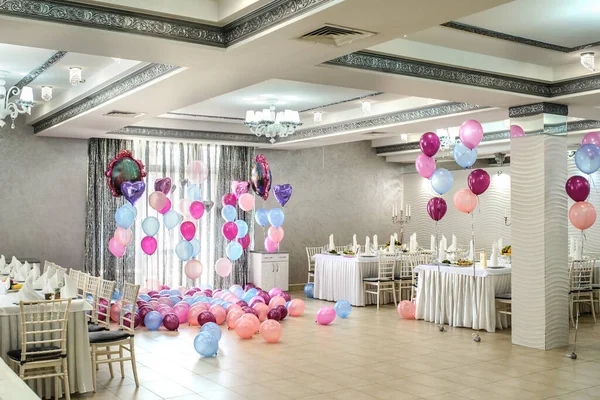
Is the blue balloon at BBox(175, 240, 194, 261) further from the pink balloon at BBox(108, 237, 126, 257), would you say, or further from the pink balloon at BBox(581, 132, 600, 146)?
the pink balloon at BBox(581, 132, 600, 146)

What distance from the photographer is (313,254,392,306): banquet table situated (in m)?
11.6

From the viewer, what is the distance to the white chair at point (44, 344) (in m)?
5.39

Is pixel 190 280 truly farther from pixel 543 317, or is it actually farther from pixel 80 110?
pixel 543 317

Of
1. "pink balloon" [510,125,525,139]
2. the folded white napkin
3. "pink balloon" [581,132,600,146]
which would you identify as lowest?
the folded white napkin

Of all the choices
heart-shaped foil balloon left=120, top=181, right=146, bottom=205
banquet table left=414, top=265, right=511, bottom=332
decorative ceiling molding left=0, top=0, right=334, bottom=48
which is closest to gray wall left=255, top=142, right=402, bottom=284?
heart-shaped foil balloon left=120, top=181, right=146, bottom=205

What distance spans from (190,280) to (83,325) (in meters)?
6.76

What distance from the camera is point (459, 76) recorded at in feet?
22.5

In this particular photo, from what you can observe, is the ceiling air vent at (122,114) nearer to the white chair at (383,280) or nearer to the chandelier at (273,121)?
the chandelier at (273,121)

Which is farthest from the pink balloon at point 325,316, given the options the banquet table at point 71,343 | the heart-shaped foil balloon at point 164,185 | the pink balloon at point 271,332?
the banquet table at point 71,343

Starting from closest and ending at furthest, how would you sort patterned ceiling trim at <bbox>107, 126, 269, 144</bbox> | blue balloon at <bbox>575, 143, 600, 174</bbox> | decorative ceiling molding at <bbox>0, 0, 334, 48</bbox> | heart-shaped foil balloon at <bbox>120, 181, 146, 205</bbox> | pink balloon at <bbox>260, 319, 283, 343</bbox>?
decorative ceiling molding at <bbox>0, 0, 334, 48</bbox>, blue balloon at <bbox>575, 143, 600, 174</bbox>, pink balloon at <bbox>260, 319, 283, 343</bbox>, heart-shaped foil balloon at <bbox>120, 181, 146, 205</bbox>, patterned ceiling trim at <bbox>107, 126, 269, 144</bbox>

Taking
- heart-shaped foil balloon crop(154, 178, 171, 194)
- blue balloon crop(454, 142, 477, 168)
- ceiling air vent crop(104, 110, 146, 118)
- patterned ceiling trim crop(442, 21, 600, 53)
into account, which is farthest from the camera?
heart-shaped foil balloon crop(154, 178, 171, 194)

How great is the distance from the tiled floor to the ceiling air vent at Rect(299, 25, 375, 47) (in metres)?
3.14

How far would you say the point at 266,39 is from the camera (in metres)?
4.87

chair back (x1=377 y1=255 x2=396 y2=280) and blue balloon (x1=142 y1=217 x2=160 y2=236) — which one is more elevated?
blue balloon (x1=142 y1=217 x2=160 y2=236)
